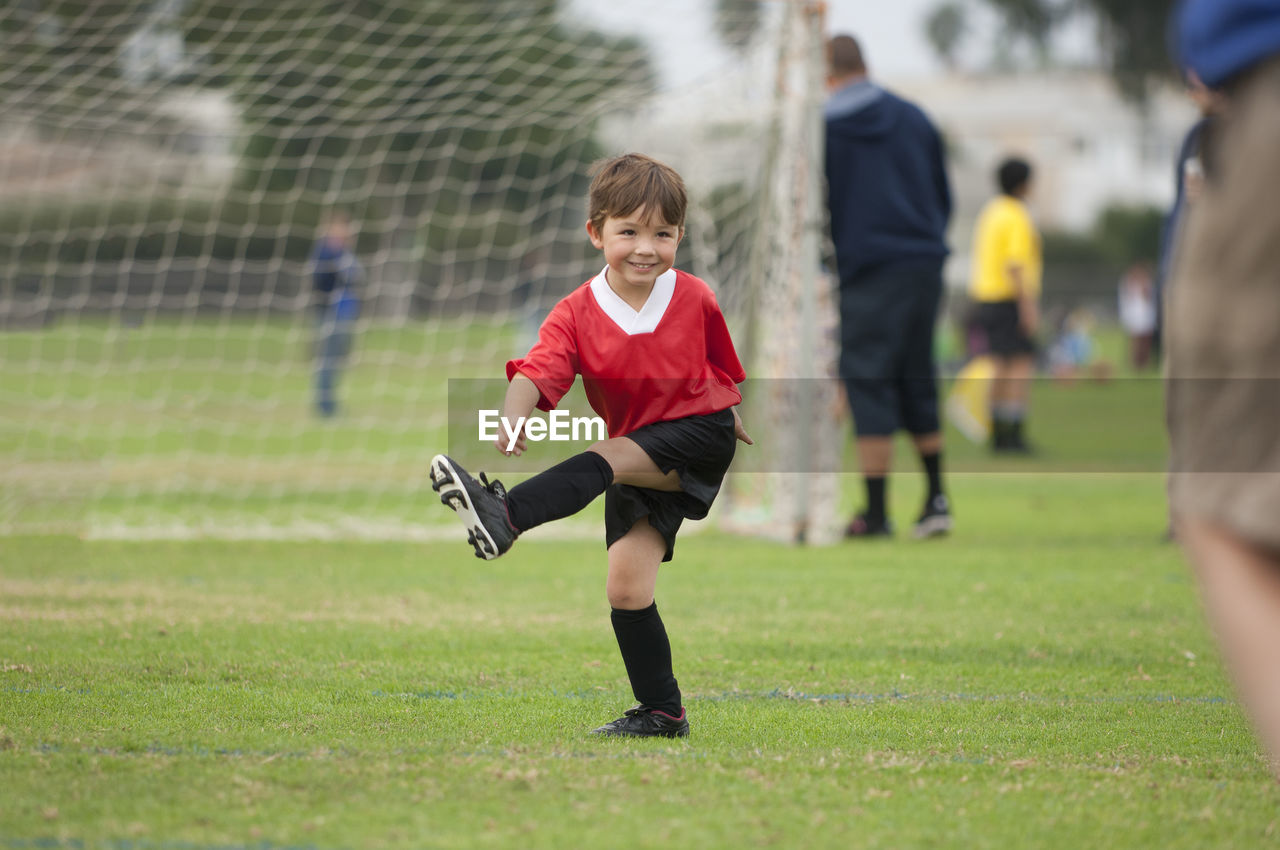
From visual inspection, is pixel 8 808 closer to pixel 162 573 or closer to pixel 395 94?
pixel 162 573

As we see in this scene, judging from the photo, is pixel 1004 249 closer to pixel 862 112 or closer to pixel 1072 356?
pixel 862 112

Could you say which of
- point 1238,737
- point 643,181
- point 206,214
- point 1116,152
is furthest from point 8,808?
point 1116,152

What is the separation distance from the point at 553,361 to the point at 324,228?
10.2m

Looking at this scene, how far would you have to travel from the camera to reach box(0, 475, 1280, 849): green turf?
2434 mm

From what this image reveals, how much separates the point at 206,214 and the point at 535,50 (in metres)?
7.18

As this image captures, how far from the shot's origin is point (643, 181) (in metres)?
3.11

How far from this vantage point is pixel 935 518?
22.1ft

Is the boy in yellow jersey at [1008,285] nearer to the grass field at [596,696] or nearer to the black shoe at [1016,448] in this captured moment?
the black shoe at [1016,448]

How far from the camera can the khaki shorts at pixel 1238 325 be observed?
1.79 meters

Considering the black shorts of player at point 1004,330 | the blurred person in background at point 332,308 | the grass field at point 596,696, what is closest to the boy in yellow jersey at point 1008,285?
the black shorts of player at point 1004,330

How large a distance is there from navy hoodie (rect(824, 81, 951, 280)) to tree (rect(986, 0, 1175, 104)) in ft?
39.7

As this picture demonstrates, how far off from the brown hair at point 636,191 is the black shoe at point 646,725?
44.8 inches

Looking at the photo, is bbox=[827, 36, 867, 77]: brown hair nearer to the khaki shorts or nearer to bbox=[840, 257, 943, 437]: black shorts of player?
bbox=[840, 257, 943, 437]: black shorts of player

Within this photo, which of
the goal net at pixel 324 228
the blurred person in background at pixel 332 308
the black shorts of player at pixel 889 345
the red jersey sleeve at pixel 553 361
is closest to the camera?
the red jersey sleeve at pixel 553 361
